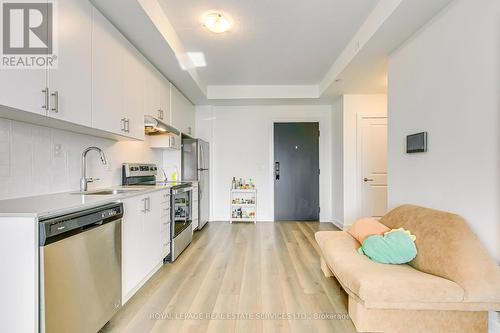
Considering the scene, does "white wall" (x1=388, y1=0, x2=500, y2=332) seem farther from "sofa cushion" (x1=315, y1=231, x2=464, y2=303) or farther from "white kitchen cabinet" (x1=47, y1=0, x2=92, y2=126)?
"white kitchen cabinet" (x1=47, y1=0, x2=92, y2=126)

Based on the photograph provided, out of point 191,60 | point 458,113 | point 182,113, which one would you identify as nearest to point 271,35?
point 191,60

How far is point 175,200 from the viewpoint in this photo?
316 cm

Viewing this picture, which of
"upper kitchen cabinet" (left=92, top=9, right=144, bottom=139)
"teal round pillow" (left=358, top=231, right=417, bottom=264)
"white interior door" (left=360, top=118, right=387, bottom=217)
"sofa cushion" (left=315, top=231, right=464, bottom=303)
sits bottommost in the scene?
"sofa cushion" (left=315, top=231, right=464, bottom=303)

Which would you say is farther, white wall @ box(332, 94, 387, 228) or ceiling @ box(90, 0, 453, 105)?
white wall @ box(332, 94, 387, 228)

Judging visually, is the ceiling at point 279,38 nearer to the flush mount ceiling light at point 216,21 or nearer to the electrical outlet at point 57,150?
the flush mount ceiling light at point 216,21

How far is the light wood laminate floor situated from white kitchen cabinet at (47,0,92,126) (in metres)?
1.52

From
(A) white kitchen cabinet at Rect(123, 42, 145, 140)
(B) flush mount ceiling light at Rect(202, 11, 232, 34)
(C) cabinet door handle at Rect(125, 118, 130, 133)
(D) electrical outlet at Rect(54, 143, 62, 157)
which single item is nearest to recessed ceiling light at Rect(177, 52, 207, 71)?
(A) white kitchen cabinet at Rect(123, 42, 145, 140)

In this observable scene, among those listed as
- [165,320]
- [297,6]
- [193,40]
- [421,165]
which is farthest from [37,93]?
[421,165]

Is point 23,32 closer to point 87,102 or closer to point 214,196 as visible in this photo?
point 87,102

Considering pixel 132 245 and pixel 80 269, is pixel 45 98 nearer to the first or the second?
pixel 80 269

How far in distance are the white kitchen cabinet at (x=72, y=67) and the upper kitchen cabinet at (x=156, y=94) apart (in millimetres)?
1036

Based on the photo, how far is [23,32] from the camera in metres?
1.38

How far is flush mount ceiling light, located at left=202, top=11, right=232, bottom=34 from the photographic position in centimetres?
247

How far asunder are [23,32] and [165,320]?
2.01 meters
